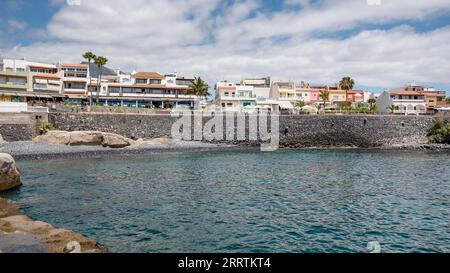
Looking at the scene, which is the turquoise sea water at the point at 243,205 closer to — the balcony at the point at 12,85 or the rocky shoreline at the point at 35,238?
the rocky shoreline at the point at 35,238

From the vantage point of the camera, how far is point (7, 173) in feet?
81.6

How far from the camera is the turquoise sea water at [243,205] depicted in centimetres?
1528

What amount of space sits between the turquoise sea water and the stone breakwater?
2180 centimetres

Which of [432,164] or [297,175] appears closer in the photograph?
[297,175]

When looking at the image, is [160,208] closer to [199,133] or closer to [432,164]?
[432,164]

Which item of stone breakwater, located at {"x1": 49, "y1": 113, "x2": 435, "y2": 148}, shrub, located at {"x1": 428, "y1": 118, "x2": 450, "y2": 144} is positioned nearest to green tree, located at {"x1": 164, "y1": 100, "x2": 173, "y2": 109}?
stone breakwater, located at {"x1": 49, "y1": 113, "x2": 435, "y2": 148}

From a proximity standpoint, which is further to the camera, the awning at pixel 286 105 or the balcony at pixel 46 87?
the awning at pixel 286 105

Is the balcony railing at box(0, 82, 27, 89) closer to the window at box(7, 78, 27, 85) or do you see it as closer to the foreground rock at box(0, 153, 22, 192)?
the window at box(7, 78, 27, 85)

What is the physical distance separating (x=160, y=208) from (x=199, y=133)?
42.4 metres

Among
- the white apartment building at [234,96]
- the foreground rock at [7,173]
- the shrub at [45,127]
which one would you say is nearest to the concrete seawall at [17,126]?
the shrub at [45,127]

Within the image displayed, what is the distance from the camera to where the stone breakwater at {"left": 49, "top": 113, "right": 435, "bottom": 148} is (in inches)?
2404

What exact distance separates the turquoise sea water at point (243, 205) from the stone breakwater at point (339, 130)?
21.8m

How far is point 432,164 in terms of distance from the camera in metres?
42.9
